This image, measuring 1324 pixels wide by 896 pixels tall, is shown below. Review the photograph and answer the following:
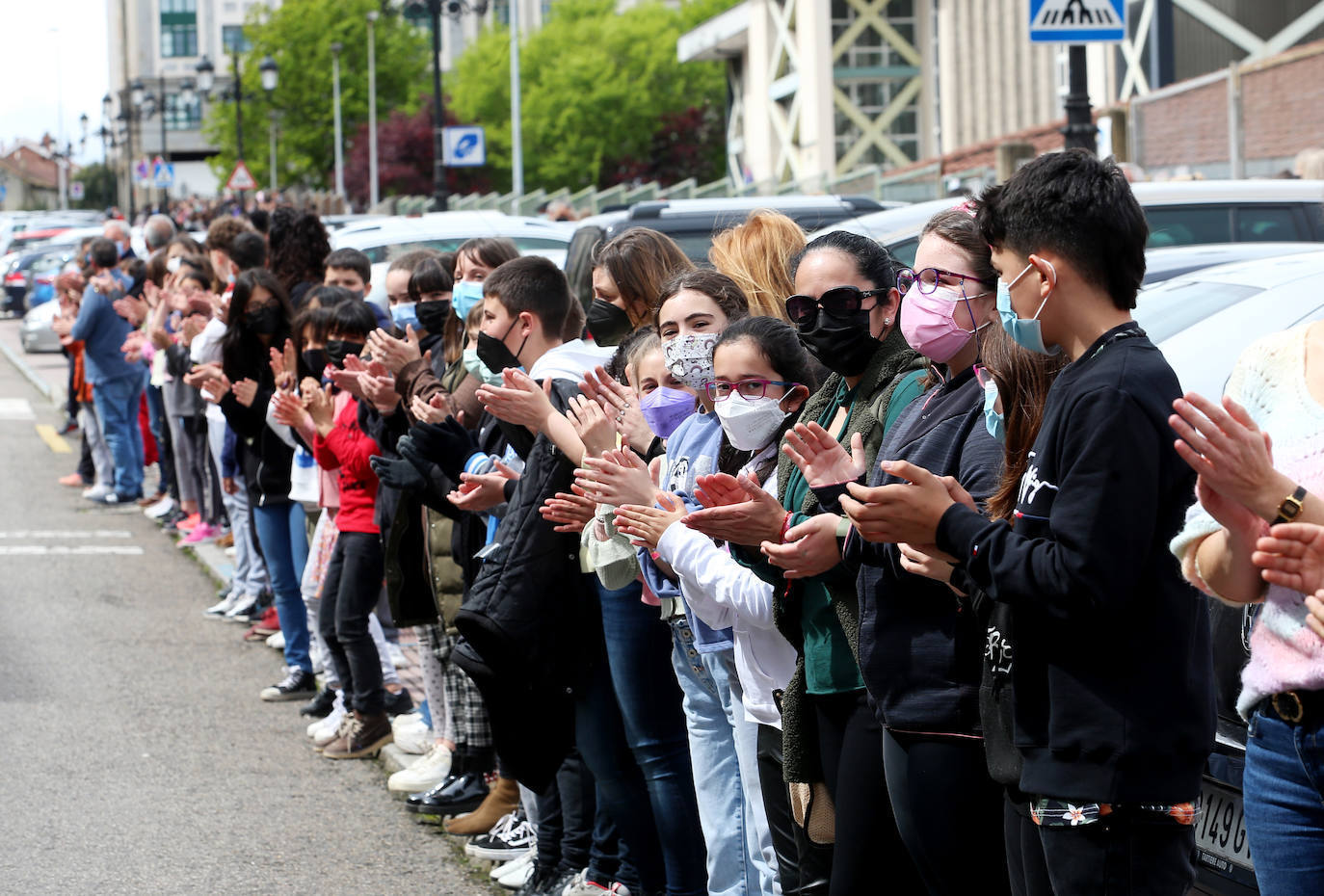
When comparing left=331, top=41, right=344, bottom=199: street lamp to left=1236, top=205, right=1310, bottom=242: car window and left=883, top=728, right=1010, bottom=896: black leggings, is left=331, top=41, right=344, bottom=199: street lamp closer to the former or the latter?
left=1236, top=205, right=1310, bottom=242: car window

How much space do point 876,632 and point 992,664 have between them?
465mm

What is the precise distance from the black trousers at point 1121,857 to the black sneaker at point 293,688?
661 cm

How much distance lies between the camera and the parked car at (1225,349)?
396 centimetres

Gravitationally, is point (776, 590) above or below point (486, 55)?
below

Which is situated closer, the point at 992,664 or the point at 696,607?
the point at 992,664

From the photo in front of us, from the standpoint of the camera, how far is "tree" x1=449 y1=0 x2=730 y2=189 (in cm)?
7481

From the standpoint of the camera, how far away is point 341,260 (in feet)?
30.6

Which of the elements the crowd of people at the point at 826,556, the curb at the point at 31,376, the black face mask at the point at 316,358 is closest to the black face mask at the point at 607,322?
the crowd of people at the point at 826,556

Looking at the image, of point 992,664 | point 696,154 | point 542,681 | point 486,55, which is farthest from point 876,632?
point 486,55

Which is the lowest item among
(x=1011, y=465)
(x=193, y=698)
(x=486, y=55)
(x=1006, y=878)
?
(x=193, y=698)

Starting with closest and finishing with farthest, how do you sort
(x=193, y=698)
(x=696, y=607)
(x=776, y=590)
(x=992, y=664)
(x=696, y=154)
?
1. (x=992, y=664)
2. (x=776, y=590)
3. (x=696, y=607)
4. (x=193, y=698)
5. (x=696, y=154)

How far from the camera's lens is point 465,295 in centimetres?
A: 687

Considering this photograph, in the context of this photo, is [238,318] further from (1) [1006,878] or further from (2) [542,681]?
(1) [1006,878]

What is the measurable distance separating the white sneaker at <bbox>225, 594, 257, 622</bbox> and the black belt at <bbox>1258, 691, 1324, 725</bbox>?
29.4 ft
